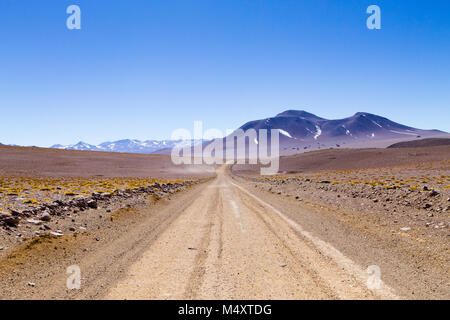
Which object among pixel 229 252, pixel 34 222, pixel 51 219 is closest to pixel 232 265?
pixel 229 252

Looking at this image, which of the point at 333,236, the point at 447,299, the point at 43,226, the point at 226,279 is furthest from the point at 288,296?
the point at 43,226

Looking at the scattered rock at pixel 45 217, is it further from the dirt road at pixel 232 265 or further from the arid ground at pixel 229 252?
the dirt road at pixel 232 265

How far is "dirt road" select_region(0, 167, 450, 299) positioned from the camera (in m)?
5.33

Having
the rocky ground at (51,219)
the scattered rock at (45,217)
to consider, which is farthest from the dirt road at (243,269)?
the scattered rock at (45,217)

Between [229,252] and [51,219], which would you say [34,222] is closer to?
[51,219]

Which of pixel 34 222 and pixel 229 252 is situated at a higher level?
pixel 34 222

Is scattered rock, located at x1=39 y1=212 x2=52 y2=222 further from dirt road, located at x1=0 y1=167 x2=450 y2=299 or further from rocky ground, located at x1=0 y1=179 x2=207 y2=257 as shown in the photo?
dirt road, located at x1=0 y1=167 x2=450 y2=299

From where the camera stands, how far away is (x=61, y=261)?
24.1ft

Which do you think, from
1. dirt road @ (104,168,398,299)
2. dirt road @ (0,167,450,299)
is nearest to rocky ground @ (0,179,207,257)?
dirt road @ (0,167,450,299)

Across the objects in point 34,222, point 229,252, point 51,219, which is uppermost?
point 34,222

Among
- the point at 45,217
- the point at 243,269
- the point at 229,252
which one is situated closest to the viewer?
the point at 243,269

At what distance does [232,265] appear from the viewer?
22.2ft

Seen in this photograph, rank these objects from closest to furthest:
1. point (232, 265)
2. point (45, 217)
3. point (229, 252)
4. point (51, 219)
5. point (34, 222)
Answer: point (232, 265)
point (229, 252)
point (34, 222)
point (45, 217)
point (51, 219)

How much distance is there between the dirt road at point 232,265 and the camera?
17.5 feet
